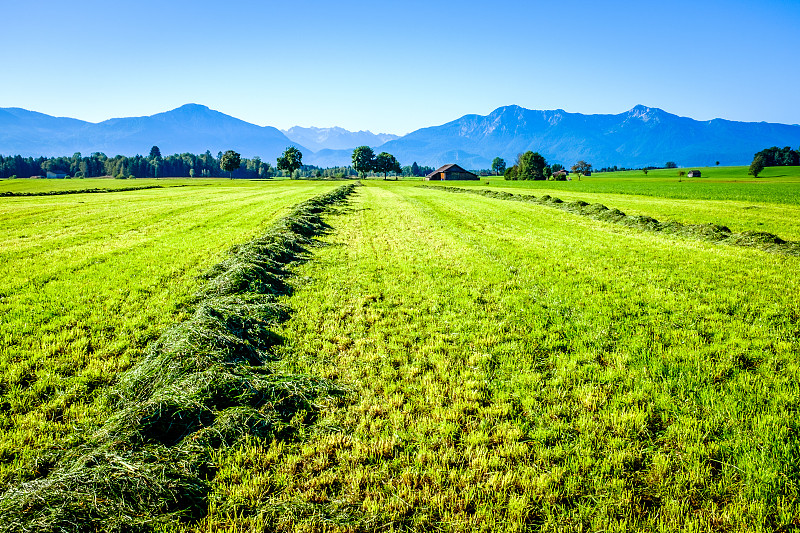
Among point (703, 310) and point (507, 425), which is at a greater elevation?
point (703, 310)

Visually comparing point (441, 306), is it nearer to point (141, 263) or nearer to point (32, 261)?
point (141, 263)

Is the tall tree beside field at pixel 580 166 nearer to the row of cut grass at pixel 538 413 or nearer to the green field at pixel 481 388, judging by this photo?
the green field at pixel 481 388

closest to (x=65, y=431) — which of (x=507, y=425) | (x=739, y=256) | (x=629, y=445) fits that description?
(x=507, y=425)

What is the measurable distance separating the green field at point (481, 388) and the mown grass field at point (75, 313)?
4 cm

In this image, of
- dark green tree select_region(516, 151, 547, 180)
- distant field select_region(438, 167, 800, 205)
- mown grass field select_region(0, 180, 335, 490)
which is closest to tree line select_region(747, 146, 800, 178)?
distant field select_region(438, 167, 800, 205)

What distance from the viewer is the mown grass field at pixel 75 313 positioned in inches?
164

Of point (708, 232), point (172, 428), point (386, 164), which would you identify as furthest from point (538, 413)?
point (386, 164)

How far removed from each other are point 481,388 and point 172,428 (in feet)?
11.8

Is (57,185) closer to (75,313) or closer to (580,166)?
(75,313)

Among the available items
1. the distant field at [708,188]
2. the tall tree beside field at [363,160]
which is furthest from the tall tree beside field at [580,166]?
the tall tree beside field at [363,160]

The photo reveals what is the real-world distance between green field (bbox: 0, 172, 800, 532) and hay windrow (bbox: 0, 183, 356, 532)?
220 mm

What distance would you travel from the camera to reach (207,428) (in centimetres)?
401

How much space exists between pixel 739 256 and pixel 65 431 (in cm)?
1742

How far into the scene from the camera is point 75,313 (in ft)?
23.7
